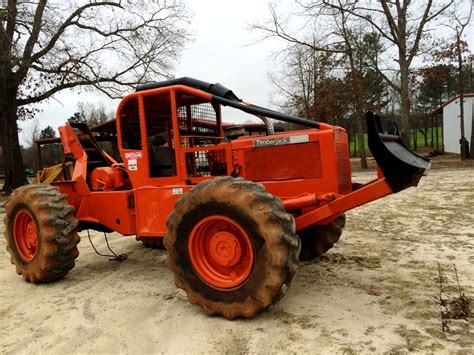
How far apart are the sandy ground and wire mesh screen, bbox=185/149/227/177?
1.41m

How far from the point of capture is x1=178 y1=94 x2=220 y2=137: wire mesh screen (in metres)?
5.36

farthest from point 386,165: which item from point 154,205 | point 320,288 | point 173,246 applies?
point 154,205

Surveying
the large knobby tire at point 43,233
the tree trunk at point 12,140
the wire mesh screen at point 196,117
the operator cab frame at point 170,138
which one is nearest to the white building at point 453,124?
the tree trunk at point 12,140

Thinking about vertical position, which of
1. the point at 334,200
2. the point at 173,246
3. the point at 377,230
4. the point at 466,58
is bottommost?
the point at 377,230

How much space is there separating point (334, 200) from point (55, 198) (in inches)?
135

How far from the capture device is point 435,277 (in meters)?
4.88

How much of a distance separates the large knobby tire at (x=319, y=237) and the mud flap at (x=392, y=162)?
5.44 ft

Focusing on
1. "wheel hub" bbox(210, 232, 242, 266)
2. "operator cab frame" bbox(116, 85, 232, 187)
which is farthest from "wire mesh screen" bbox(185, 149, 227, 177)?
"wheel hub" bbox(210, 232, 242, 266)

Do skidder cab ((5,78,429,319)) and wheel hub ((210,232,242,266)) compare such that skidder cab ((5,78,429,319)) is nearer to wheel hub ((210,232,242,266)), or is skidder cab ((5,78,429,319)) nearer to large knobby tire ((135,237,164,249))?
wheel hub ((210,232,242,266))

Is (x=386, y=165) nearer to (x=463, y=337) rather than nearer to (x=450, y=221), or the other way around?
(x=463, y=337)

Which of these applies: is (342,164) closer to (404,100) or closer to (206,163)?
(206,163)

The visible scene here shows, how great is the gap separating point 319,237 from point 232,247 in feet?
6.55

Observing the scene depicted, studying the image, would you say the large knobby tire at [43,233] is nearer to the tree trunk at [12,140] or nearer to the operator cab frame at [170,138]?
the operator cab frame at [170,138]

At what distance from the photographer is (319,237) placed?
19.0ft
